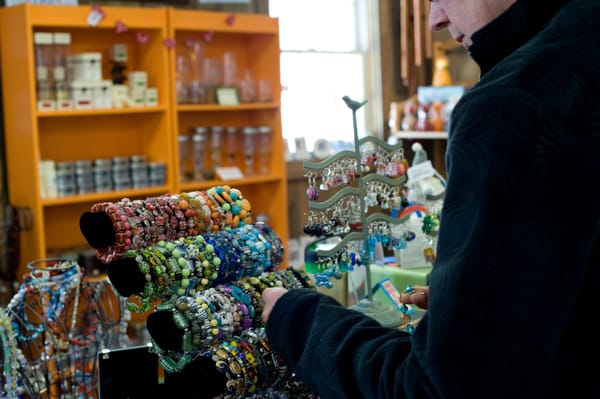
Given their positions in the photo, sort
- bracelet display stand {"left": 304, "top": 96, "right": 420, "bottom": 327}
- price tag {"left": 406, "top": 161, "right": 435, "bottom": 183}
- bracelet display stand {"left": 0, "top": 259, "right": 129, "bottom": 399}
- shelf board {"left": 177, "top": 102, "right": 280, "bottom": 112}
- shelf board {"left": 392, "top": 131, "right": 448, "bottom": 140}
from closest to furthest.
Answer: bracelet display stand {"left": 304, "top": 96, "right": 420, "bottom": 327}, bracelet display stand {"left": 0, "top": 259, "right": 129, "bottom": 399}, price tag {"left": 406, "top": 161, "right": 435, "bottom": 183}, shelf board {"left": 177, "top": 102, "right": 280, "bottom": 112}, shelf board {"left": 392, "top": 131, "right": 448, "bottom": 140}

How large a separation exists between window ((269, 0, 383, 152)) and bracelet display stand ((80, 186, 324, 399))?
4223mm

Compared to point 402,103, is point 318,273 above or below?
below

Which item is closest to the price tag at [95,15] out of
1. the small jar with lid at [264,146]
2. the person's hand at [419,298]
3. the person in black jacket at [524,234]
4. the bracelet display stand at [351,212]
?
the small jar with lid at [264,146]

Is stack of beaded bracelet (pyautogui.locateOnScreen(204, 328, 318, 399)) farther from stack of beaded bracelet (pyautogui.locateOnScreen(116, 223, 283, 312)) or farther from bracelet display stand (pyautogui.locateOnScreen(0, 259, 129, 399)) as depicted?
bracelet display stand (pyautogui.locateOnScreen(0, 259, 129, 399))

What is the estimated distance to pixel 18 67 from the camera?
4.23 metres

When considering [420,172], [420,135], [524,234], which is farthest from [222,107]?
[524,234]

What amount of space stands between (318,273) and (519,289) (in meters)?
0.97

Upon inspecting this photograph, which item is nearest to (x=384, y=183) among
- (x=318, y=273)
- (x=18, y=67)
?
(x=318, y=273)

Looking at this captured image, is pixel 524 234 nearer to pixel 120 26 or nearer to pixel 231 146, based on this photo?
pixel 120 26

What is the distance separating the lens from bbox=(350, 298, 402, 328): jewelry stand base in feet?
6.17

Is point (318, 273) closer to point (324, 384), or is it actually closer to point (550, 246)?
point (324, 384)

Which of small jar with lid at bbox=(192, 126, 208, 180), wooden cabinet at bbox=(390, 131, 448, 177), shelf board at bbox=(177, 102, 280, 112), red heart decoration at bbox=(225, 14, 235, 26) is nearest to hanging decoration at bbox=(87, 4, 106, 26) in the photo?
shelf board at bbox=(177, 102, 280, 112)

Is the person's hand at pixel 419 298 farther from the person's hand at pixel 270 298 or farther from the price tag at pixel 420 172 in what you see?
the price tag at pixel 420 172

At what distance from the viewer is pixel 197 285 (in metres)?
1.29
